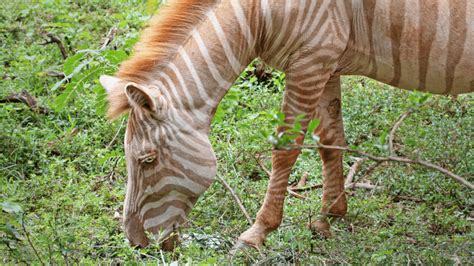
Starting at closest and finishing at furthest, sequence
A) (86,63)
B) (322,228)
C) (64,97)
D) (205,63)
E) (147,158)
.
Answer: (147,158) < (205,63) < (322,228) < (86,63) < (64,97)

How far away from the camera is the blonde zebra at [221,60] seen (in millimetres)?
5770

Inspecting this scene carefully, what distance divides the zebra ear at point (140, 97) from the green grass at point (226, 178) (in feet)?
3.17

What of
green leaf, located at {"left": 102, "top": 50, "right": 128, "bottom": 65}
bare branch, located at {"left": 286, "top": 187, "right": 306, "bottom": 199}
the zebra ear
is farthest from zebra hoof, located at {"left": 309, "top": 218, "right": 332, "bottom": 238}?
green leaf, located at {"left": 102, "top": 50, "right": 128, "bottom": 65}

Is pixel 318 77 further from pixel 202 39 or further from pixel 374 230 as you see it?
pixel 374 230

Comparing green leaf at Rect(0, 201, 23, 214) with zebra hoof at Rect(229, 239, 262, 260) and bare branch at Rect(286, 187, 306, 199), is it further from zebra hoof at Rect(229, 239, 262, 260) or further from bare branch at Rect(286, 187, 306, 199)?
bare branch at Rect(286, 187, 306, 199)

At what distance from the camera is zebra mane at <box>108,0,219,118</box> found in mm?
5809

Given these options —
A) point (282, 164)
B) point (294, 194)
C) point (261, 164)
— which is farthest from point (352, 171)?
point (282, 164)

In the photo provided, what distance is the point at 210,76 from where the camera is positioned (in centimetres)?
586

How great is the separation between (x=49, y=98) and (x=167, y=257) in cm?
376

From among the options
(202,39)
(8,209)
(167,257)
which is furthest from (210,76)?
(8,209)

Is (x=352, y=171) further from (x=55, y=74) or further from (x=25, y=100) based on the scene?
(x=55, y=74)

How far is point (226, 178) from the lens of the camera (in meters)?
7.43

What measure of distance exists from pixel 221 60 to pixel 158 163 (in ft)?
2.72

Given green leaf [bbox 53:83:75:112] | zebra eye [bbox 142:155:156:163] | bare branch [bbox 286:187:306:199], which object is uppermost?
zebra eye [bbox 142:155:156:163]
